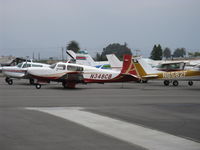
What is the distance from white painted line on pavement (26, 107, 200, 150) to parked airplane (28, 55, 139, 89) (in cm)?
1198

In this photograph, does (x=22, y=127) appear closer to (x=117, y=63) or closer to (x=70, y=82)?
(x=70, y=82)

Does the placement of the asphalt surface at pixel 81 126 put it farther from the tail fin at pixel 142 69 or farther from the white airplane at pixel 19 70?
the tail fin at pixel 142 69

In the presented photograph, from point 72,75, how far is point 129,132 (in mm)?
15766

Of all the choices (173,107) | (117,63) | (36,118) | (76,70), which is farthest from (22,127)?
(117,63)

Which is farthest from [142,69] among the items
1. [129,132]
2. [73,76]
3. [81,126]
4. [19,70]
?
[129,132]

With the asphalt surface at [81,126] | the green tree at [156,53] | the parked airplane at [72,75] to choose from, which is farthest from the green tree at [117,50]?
the asphalt surface at [81,126]

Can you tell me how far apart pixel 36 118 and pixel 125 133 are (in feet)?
11.0

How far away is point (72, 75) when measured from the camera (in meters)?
24.7

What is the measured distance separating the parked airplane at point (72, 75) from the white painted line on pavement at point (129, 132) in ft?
39.3

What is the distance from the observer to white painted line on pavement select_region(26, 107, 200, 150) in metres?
7.86

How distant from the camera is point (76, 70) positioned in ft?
82.1

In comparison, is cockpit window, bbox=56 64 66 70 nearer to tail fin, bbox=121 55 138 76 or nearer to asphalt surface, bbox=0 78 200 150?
tail fin, bbox=121 55 138 76

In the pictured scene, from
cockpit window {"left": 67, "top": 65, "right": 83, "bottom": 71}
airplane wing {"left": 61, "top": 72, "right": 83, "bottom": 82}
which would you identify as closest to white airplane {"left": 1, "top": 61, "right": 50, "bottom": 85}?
cockpit window {"left": 67, "top": 65, "right": 83, "bottom": 71}

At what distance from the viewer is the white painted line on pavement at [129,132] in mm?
7855
